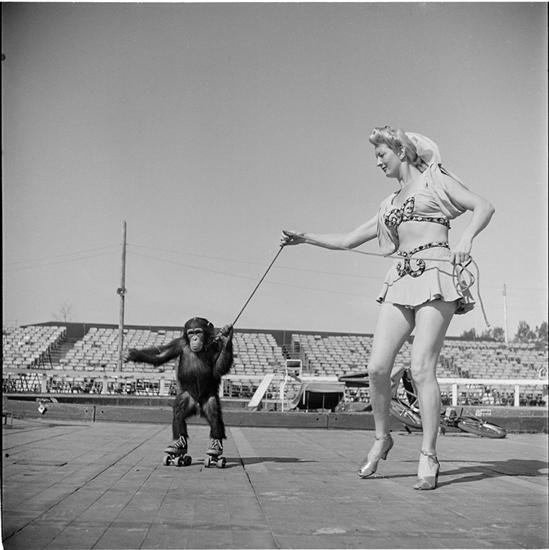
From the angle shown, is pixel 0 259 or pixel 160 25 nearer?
pixel 0 259

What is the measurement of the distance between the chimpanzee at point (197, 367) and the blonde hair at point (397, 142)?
1560 millimetres

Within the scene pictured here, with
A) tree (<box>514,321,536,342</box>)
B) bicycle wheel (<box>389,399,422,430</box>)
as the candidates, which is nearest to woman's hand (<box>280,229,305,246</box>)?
bicycle wheel (<box>389,399,422,430</box>)

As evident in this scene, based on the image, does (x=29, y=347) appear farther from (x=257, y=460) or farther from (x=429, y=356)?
(x=429, y=356)

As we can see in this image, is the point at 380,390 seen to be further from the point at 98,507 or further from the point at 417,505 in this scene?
the point at 98,507

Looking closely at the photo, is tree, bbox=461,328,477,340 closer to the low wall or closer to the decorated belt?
the low wall

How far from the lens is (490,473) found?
4480 mm

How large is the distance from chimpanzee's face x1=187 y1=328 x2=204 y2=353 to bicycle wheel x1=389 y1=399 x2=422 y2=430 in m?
4.42

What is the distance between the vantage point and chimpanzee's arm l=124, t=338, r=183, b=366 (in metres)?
4.85

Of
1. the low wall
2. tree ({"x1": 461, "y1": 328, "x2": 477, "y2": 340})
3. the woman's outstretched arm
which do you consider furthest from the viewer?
tree ({"x1": 461, "y1": 328, "x2": 477, "y2": 340})

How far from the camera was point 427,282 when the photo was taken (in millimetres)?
3791

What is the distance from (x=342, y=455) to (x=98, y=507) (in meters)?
3.06

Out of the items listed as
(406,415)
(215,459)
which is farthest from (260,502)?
(406,415)

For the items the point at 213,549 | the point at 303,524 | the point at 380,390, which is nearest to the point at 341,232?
the point at 380,390

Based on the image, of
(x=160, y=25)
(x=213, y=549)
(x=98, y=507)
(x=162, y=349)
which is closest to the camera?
(x=213, y=549)
